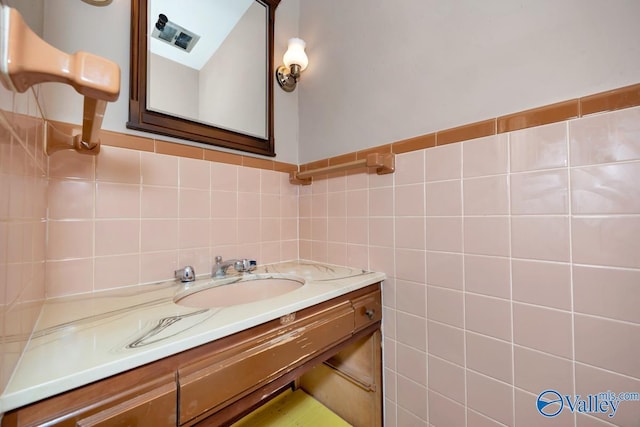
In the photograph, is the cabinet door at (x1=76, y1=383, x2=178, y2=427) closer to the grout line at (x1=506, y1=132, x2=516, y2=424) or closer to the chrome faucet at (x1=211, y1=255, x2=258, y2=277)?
the chrome faucet at (x1=211, y1=255, x2=258, y2=277)

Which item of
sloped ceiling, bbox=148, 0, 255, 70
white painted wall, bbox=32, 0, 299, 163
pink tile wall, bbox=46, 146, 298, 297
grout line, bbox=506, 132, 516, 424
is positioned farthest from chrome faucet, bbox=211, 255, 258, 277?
grout line, bbox=506, 132, 516, 424

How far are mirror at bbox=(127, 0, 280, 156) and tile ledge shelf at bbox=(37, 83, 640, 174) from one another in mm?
52

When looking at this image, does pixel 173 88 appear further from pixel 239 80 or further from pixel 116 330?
pixel 116 330

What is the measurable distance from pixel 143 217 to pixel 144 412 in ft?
2.08

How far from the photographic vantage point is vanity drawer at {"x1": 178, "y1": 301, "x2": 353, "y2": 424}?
49 centimetres

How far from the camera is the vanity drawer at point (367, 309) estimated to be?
88 cm

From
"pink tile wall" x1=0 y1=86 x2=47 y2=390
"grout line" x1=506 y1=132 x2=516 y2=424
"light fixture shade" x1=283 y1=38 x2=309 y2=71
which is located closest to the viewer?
"pink tile wall" x1=0 y1=86 x2=47 y2=390

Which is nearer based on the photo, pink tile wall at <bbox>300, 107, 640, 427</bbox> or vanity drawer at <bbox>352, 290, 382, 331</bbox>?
pink tile wall at <bbox>300, 107, 640, 427</bbox>

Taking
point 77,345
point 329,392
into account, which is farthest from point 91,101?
point 329,392

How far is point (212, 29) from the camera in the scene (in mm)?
1066

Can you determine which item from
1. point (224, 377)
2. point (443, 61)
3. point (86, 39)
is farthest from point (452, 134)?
point (86, 39)

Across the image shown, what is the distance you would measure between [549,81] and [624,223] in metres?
0.41

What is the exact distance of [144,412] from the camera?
427mm

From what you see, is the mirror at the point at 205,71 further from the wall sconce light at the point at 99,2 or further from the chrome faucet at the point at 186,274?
the chrome faucet at the point at 186,274
